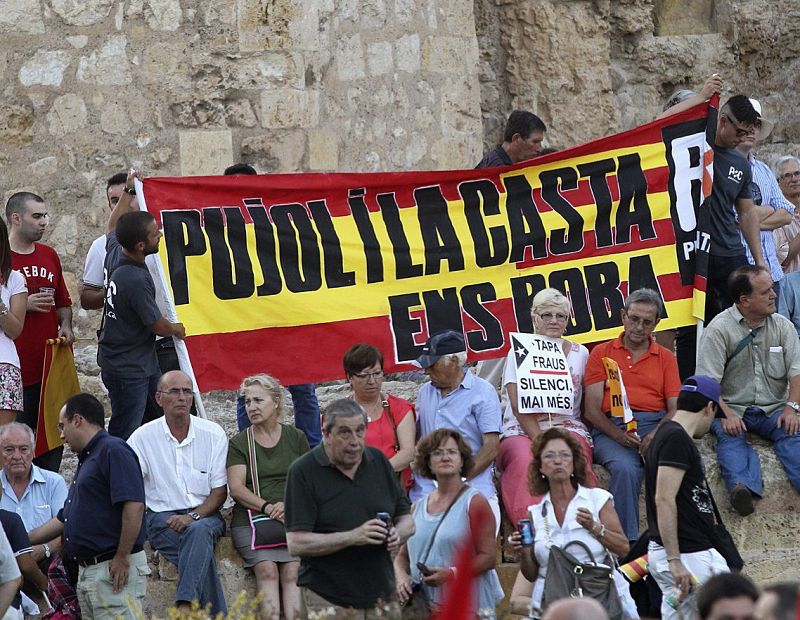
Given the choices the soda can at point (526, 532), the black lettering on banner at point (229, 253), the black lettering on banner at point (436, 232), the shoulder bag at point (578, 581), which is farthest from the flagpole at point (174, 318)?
the shoulder bag at point (578, 581)

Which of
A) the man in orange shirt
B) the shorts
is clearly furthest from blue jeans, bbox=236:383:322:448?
the man in orange shirt

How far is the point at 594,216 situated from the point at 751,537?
2.22m

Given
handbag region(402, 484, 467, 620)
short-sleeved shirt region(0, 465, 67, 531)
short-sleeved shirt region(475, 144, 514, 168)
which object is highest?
short-sleeved shirt region(475, 144, 514, 168)

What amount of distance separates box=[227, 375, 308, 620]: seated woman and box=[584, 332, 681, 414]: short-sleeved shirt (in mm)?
1754

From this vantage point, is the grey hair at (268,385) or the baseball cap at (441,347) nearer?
the grey hair at (268,385)

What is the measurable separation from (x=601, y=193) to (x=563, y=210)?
0.88 feet

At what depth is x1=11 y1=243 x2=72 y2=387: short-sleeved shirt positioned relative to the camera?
34.3 ft

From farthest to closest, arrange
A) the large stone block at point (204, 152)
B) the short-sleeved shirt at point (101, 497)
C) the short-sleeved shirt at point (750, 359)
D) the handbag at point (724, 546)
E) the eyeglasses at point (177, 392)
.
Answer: the large stone block at point (204, 152) < the short-sleeved shirt at point (750, 359) < the eyeglasses at point (177, 392) < the short-sleeved shirt at point (101, 497) < the handbag at point (724, 546)

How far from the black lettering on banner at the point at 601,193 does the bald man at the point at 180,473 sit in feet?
9.21

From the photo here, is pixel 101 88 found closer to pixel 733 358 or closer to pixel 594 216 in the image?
pixel 594 216

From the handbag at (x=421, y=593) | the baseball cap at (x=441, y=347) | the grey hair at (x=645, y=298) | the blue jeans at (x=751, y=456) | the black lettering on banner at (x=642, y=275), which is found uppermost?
the black lettering on banner at (x=642, y=275)

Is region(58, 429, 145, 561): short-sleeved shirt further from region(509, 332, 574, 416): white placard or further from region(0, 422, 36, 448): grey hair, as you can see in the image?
region(509, 332, 574, 416): white placard

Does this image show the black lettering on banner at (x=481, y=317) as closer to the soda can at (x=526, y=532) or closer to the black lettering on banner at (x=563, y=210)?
the black lettering on banner at (x=563, y=210)

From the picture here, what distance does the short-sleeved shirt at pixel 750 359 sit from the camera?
399 inches
